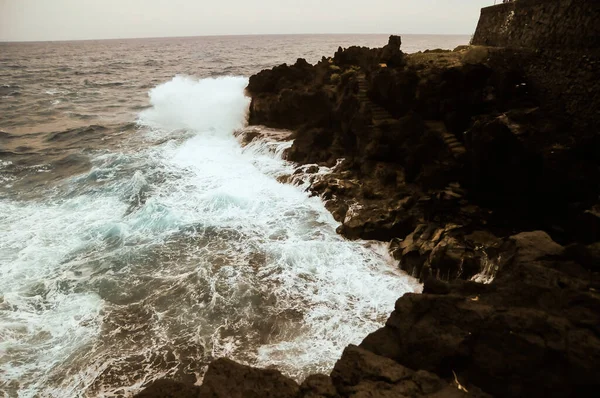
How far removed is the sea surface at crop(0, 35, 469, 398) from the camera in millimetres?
7148

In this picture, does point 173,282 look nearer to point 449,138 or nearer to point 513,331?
point 513,331

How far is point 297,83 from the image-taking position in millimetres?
23141

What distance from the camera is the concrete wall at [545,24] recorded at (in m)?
10.1

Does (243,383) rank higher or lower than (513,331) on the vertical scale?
lower

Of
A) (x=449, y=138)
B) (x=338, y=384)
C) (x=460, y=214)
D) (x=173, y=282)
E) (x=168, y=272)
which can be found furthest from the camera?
(x=449, y=138)

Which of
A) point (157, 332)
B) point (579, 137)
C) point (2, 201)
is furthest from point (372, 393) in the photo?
point (2, 201)

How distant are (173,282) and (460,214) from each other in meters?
8.66

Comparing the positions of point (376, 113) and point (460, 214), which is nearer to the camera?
point (460, 214)

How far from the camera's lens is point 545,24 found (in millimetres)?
11898

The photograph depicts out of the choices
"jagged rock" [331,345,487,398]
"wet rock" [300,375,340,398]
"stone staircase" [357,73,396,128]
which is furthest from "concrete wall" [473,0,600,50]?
"wet rock" [300,375,340,398]

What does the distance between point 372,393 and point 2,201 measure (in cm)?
1747

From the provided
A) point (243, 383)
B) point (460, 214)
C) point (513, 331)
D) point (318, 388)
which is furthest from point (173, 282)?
point (460, 214)

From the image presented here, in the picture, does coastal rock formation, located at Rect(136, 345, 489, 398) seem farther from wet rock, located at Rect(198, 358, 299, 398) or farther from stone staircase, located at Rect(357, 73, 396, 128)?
stone staircase, located at Rect(357, 73, 396, 128)

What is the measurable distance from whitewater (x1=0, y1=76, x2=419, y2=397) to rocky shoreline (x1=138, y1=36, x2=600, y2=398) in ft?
5.78
